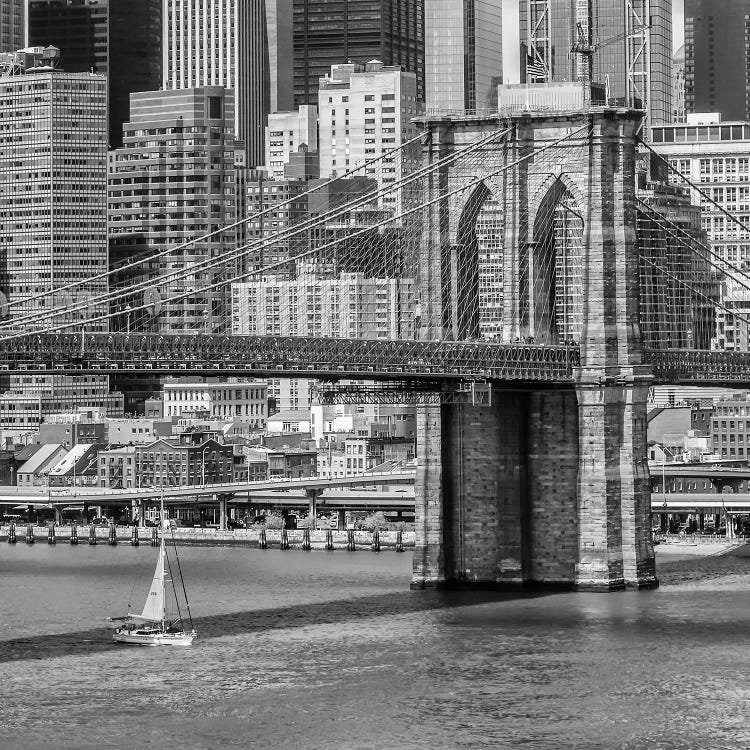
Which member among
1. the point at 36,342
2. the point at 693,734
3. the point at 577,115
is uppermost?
the point at 577,115

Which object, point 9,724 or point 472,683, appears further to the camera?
point 472,683

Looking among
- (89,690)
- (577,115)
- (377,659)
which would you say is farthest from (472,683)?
(577,115)

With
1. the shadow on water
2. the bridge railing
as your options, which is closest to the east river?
the shadow on water

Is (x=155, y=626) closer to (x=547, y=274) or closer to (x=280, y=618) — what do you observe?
(x=280, y=618)

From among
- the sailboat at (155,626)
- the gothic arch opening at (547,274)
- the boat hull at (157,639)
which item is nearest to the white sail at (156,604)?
the sailboat at (155,626)

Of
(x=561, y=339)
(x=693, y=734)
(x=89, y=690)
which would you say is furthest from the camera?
(x=561, y=339)

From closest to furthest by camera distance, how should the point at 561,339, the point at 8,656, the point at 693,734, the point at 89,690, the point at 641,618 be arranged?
the point at 693,734, the point at 89,690, the point at 8,656, the point at 641,618, the point at 561,339

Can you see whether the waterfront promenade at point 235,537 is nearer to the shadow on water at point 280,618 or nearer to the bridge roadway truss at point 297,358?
the shadow on water at point 280,618

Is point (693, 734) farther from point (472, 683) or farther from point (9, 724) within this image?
point (9, 724)
